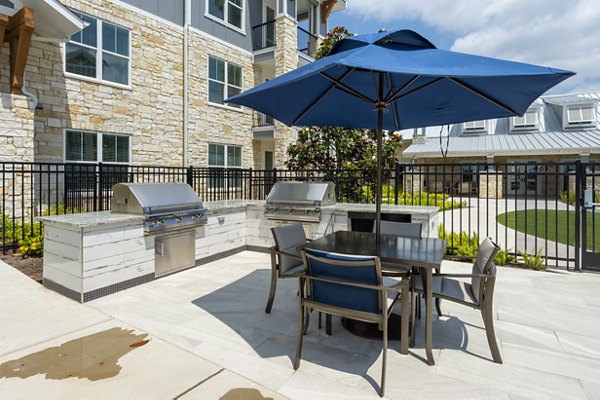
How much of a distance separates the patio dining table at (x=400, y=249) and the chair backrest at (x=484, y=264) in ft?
1.06

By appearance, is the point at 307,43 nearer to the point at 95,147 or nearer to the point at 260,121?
the point at 260,121

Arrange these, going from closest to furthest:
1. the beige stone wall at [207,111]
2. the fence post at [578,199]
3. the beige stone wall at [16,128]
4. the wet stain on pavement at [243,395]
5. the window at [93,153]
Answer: the wet stain on pavement at [243,395] < the fence post at [578,199] < the beige stone wall at [16,128] < the window at [93,153] < the beige stone wall at [207,111]

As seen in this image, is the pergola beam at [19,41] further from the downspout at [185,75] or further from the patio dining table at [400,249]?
the patio dining table at [400,249]

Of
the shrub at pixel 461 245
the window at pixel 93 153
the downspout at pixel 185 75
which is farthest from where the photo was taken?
the downspout at pixel 185 75

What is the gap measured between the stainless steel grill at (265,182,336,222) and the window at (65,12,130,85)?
23.1 ft

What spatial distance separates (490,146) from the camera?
20.5 meters

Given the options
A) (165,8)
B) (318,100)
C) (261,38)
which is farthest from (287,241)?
(261,38)

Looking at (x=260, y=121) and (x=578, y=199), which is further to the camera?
(x=260, y=121)

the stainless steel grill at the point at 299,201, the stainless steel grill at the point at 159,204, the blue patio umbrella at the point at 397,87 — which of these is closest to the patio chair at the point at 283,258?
the blue patio umbrella at the point at 397,87

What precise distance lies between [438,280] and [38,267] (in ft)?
18.6

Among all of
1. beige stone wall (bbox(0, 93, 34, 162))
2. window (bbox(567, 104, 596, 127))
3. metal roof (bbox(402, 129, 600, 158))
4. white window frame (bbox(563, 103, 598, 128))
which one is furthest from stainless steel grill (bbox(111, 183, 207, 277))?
window (bbox(567, 104, 596, 127))

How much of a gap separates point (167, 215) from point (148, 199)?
34 centimetres

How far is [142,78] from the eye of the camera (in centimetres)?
1087

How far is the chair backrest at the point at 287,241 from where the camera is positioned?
374 centimetres
